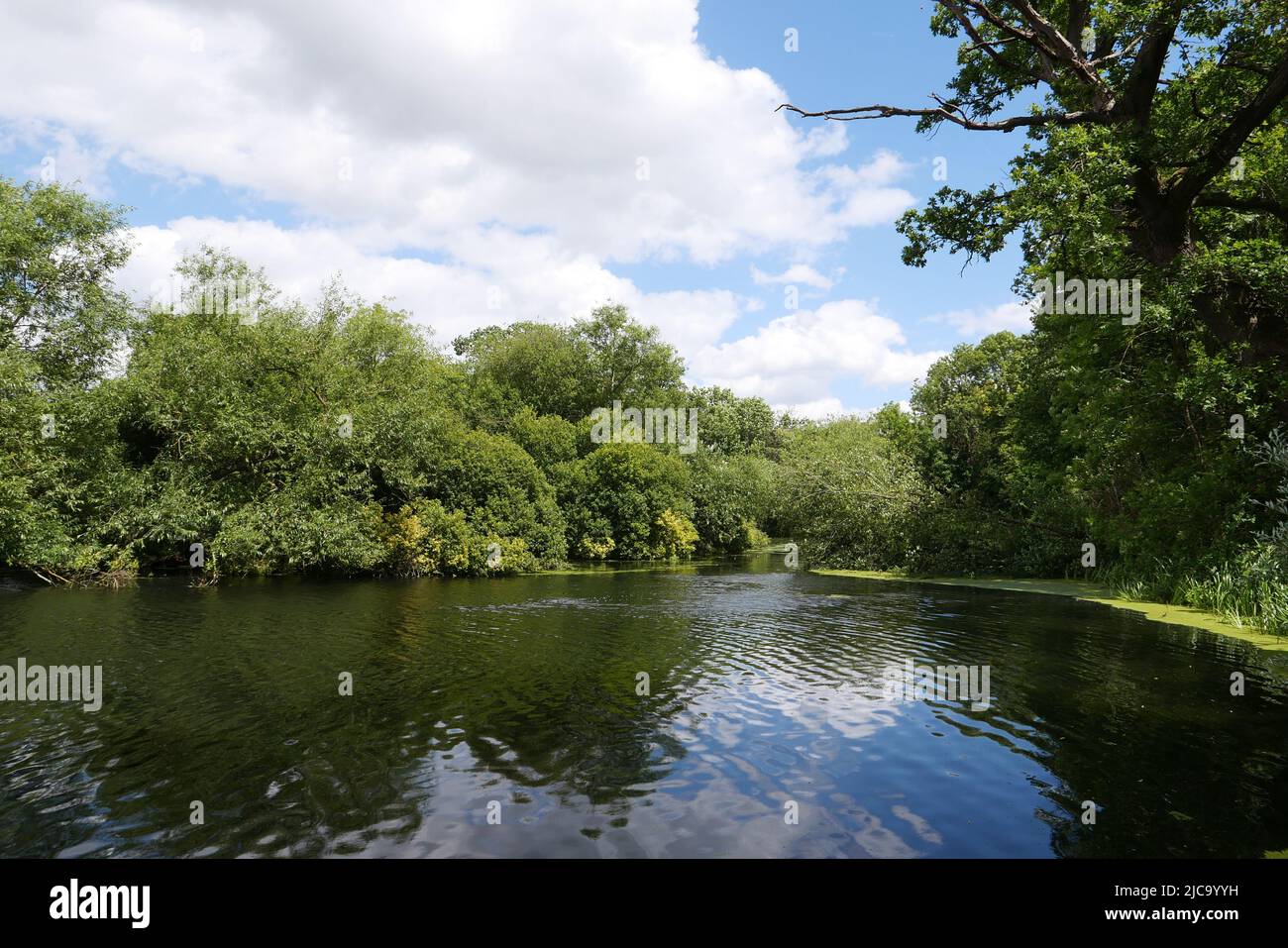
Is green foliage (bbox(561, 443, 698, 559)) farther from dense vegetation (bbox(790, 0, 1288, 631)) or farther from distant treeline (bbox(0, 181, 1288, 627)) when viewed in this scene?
dense vegetation (bbox(790, 0, 1288, 631))

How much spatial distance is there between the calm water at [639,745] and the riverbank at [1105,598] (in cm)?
106

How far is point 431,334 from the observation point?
147 ft

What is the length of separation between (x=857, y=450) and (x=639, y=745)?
33129 mm

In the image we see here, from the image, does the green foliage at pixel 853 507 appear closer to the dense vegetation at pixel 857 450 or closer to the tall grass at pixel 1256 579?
the dense vegetation at pixel 857 450

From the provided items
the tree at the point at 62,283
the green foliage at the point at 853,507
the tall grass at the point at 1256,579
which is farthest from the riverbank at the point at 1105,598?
the tree at the point at 62,283

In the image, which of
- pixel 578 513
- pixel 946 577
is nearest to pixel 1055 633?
pixel 946 577

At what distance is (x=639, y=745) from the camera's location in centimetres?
887

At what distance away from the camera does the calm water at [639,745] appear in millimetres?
6352

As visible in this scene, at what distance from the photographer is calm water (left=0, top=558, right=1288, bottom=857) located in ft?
20.8

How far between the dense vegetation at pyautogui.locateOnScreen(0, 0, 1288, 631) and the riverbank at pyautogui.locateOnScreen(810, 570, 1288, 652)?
609 millimetres

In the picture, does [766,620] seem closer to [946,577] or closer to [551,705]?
[551,705]

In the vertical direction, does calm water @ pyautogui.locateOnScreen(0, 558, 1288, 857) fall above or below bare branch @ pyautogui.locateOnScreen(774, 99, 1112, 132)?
below

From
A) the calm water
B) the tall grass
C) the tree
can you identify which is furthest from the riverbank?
the tree

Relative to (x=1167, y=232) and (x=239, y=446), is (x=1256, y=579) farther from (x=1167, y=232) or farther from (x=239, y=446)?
(x=239, y=446)
